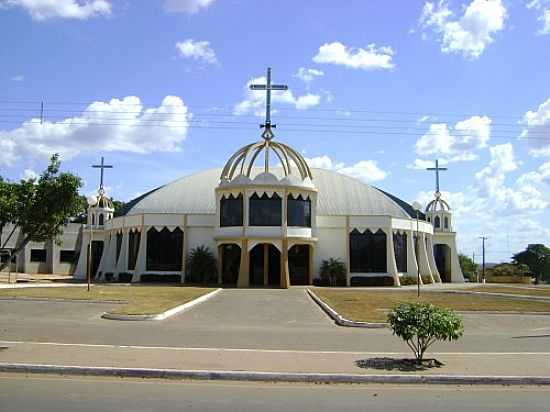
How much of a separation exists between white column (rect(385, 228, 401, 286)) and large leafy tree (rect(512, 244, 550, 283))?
201 ft

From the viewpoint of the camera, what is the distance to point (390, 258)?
146ft

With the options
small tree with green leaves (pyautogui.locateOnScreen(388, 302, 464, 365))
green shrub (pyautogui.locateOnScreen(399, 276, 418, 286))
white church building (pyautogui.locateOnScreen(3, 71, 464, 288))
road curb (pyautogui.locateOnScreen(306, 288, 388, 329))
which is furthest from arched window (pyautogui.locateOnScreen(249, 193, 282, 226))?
small tree with green leaves (pyautogui.locateOnScreen(388, 302, 464, 365))

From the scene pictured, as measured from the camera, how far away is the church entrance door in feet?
142

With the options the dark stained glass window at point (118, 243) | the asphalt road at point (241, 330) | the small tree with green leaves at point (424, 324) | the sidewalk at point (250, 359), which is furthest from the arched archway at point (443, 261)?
the small tree with green leaves at point (424, 324)

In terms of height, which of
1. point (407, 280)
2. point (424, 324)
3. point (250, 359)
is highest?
point (407, 280)

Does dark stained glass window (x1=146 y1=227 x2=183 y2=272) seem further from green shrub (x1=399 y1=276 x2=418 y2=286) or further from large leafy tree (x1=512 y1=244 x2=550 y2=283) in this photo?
large leafy tree (x1=512 y1=244 x2=550 y2=283)

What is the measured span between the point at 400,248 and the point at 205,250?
14.7 metres

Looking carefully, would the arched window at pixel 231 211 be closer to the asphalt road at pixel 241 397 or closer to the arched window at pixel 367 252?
the arched window at pixel 367 252

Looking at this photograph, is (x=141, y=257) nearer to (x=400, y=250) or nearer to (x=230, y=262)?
(x=230, y=262)

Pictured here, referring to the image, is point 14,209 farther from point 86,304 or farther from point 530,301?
point 530,301

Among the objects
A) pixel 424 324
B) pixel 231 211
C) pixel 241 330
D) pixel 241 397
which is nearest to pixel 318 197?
pixel 231 211

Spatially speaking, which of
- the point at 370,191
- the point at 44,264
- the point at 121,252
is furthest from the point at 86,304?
the point at 44,264

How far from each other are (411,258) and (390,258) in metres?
2.67

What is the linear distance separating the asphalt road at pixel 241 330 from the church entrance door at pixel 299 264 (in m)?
18.0
